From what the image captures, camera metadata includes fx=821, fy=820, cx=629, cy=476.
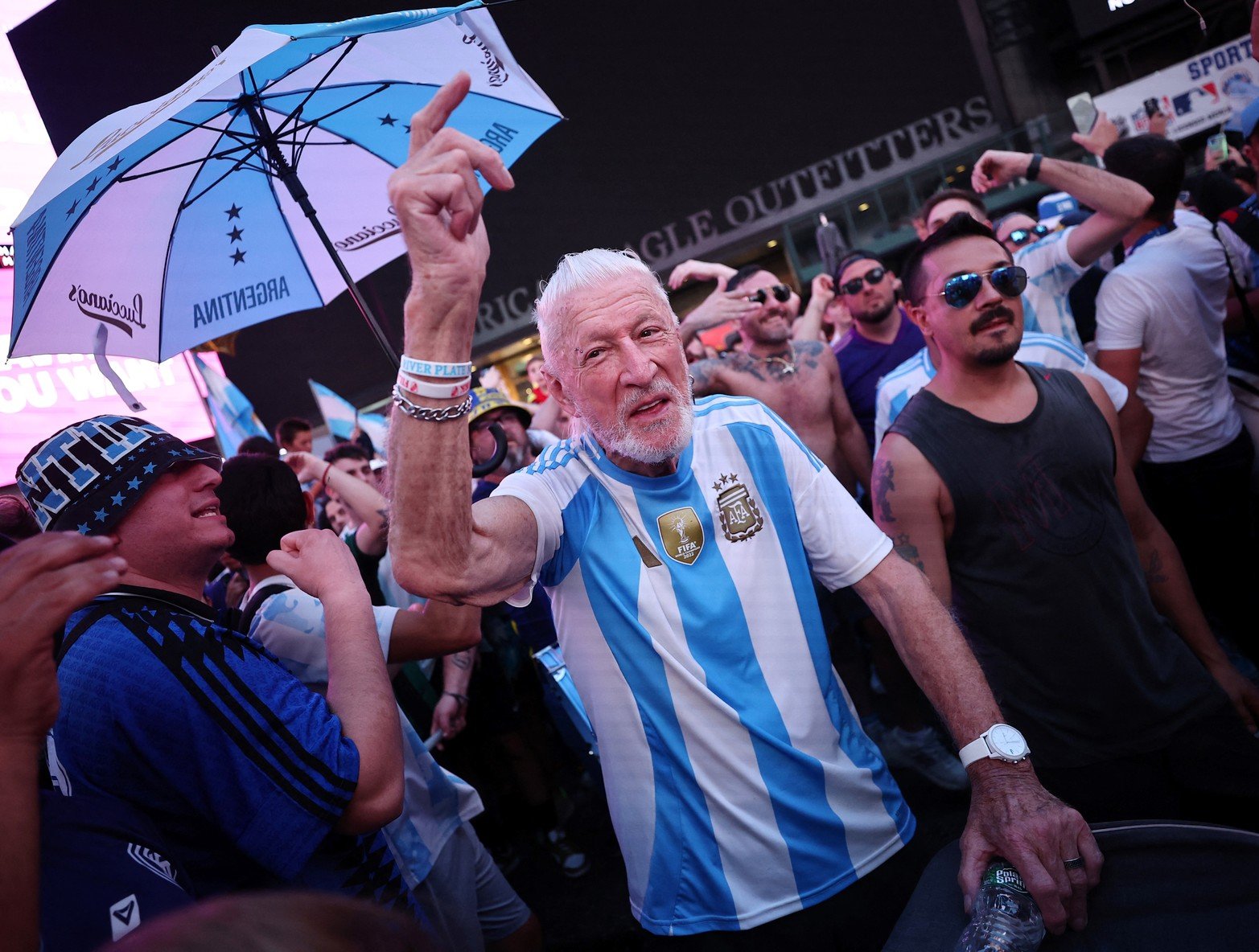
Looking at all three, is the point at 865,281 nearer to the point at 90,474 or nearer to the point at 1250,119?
the point at 1250,119

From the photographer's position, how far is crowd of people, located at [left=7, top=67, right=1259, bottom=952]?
55.0 inches

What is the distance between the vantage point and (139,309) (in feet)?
10.8

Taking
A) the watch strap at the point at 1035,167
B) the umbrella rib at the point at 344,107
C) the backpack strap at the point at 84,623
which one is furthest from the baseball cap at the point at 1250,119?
the backpack strap at the point at 84,623

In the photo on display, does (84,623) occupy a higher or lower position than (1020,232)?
higher

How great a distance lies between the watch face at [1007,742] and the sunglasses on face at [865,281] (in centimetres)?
341

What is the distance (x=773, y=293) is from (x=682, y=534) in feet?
9.05

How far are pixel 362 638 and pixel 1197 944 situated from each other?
1.55m

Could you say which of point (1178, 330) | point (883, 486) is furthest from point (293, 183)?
point (1178, 330)

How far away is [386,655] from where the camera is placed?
231 cm

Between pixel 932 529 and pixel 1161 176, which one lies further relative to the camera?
pixel 1161 176

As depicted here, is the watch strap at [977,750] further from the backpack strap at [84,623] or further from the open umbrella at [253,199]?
the open umbrella at [253,199]

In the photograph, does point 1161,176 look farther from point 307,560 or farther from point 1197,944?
point 307,560

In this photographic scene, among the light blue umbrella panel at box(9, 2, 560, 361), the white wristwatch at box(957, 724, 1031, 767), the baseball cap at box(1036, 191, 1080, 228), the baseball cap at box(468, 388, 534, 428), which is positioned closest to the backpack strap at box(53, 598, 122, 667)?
the light blue umbrella panel at box(9, 2, 560, 361)

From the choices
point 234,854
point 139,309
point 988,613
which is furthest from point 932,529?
point 139,309
